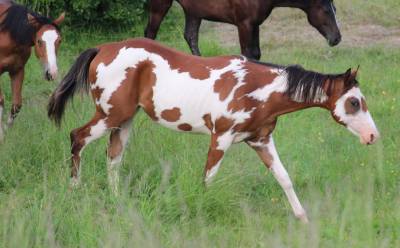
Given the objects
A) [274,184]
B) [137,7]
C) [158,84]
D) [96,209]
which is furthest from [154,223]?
[137,7]

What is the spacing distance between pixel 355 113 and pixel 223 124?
3.01 feet

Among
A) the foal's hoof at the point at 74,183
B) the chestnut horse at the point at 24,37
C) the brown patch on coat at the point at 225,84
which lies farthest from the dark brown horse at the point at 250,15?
the foal's hoof at the point at 74,183

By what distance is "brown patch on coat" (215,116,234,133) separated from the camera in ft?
19.2

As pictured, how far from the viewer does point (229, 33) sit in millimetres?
13141

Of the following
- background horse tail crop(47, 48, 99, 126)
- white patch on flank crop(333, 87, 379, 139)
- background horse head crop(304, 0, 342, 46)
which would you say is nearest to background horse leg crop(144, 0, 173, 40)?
background horse head crop(304, 0, 342, 46)

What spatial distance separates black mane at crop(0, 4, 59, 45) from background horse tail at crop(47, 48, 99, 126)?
176 centimetres

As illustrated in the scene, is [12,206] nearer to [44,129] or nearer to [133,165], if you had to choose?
[133,165]

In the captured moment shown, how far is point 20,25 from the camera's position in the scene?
799 cm

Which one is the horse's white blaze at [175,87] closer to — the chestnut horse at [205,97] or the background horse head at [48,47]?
the chestnut horse at [205,97]

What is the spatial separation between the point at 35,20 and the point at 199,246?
193 inches

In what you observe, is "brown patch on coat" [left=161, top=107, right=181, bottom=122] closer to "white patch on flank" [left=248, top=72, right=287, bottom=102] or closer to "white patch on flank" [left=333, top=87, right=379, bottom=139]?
"white patch on flank" [left=248, top=72, right=287, bottom=102]

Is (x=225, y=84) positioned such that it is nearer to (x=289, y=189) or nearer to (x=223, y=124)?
(x=223, y=124)

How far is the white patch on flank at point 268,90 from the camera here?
5879 mm

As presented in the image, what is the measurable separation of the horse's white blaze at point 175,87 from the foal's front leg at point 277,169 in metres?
0.32
